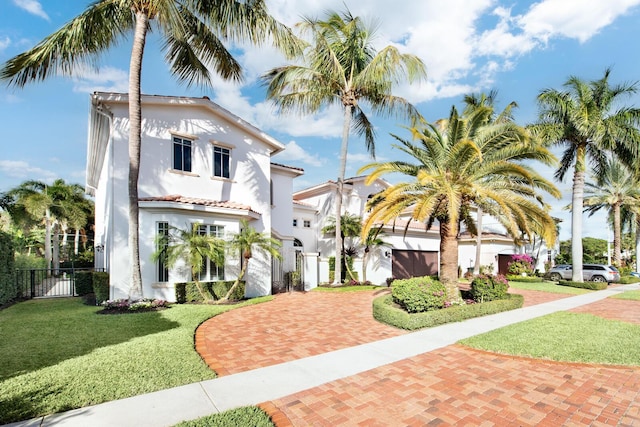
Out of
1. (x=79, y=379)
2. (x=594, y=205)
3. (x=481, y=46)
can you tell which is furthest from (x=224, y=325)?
(x=594, y=205)

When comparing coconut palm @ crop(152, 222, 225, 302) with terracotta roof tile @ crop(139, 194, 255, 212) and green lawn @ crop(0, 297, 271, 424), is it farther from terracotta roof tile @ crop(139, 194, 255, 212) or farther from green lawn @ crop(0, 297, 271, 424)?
green lawn @ crop(0, 297, 271, 424)

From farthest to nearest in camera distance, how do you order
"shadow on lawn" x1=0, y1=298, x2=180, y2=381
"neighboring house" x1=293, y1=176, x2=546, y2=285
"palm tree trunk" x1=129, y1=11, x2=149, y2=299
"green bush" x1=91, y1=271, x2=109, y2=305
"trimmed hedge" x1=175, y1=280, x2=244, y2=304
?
"neighboring house" x1=293, y1=176, x2=546, y2=285 → "trimmed hedge" x1=175, y1=280, x2=244, y2=304 → "green bush" x1=91, y1=271, x2=109, y2=305 → "palm tree trunk" x1=129, y1=11, x2=149, y2=299 → "shadow on lawn" x1=0, y1=298, x2=180, y2=381

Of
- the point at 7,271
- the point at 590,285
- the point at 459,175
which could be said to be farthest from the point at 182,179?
the point at 590,285

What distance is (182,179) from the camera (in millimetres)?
13742

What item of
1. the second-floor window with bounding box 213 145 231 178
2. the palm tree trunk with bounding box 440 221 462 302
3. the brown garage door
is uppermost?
the second-floor window with bounding box 213 145 231 178

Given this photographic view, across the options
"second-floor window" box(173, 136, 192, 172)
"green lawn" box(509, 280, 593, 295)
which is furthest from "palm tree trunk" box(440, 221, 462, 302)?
"green lawn" box(509, 280, 593, 295)

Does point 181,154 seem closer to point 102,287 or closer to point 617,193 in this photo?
point 102,287

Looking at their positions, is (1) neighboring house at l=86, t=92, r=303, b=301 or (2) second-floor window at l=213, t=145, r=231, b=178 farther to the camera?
(2) second-floor window at l=213, t=145, r=231, b=178

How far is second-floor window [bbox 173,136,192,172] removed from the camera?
13.7 meters

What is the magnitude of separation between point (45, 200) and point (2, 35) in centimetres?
1898

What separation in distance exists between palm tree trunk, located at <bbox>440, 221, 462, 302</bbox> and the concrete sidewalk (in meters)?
2.95

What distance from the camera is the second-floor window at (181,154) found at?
13.7 m

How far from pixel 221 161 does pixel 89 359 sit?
10383 mm

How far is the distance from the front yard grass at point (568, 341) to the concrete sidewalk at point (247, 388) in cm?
95
